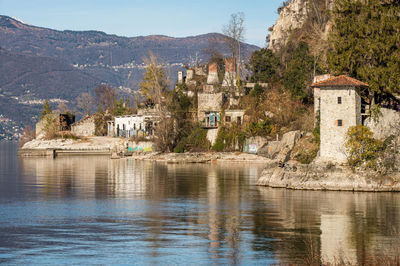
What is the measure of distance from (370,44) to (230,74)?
37.8 m

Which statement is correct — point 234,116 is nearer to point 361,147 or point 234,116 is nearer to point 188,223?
point 361,147

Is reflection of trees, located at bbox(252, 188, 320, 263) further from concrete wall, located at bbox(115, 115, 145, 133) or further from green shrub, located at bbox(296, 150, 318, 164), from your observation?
concrete wall, located at bbox(115, 115, 145, 133)

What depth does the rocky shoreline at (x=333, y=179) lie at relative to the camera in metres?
39.1

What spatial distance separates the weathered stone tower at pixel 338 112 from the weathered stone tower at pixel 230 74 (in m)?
38.3

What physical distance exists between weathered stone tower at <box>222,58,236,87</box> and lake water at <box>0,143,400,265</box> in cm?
3283

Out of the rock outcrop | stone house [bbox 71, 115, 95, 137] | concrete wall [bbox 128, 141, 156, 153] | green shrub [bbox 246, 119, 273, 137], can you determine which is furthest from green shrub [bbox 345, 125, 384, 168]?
stone house [bbox 71, 115, 95, 137]

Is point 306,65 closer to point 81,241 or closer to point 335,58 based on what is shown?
point 335,58

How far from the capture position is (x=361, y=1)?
48.8 metres

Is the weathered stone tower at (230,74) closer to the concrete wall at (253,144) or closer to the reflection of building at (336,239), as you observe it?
the concrete wall at (253,144)

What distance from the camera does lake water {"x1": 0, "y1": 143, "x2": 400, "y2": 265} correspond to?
76.9ft

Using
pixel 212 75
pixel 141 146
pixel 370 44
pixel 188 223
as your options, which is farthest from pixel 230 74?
pixel 188 223

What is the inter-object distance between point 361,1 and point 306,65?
17502 mm

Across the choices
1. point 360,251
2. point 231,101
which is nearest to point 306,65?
point 231,101

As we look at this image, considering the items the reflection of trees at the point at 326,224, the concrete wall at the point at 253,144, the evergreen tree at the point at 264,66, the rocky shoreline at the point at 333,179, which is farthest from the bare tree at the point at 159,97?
the reflection of trees at the point at 326,224
